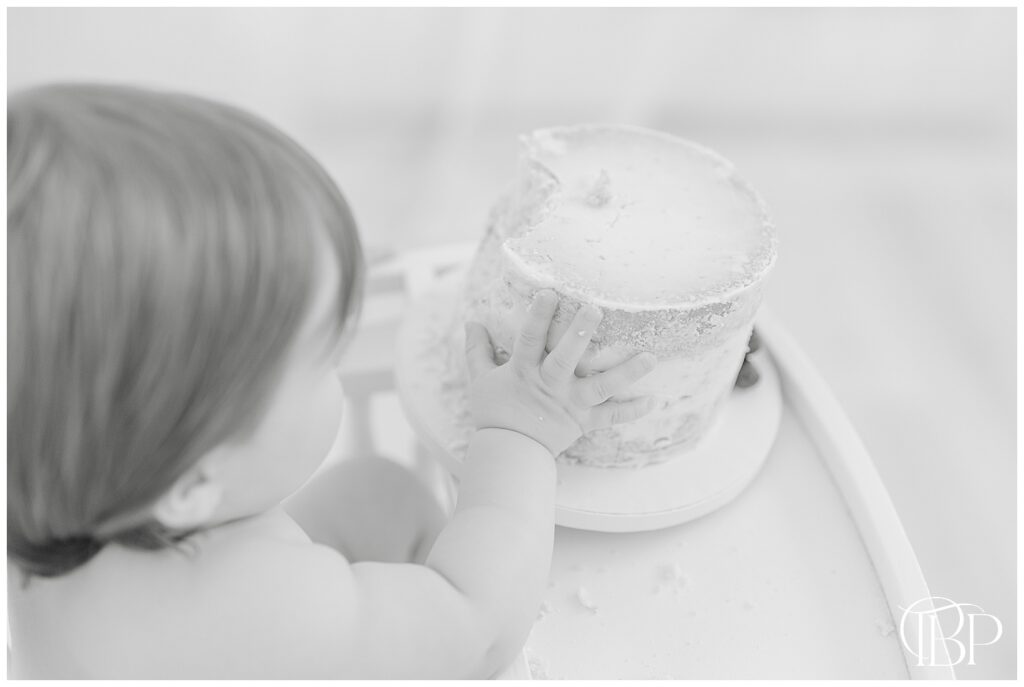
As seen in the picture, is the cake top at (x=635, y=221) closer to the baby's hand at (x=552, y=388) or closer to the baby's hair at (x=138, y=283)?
the baby's hand at (x=552, y=388)

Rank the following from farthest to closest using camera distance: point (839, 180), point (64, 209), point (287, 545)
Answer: point (839, 180) < point (287, 545) < point (64, 209)

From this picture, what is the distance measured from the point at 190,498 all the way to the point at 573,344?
247mm

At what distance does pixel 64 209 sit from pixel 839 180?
1204 millimetres

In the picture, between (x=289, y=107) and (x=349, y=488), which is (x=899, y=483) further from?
(x=289, y=107)

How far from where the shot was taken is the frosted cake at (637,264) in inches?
23.4

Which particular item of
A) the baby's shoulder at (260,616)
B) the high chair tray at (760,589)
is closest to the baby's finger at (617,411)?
the high chair tray at (760,589)

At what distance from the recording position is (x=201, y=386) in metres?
0.45

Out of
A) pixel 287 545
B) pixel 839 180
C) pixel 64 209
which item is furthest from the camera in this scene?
pixel 839 180

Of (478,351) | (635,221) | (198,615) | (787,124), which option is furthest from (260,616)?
(787,124)

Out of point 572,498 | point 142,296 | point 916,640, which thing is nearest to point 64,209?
point 142,296

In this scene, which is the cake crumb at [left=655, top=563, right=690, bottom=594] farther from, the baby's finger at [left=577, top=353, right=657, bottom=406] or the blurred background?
the blurred background

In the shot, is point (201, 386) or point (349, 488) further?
point (349, 488)

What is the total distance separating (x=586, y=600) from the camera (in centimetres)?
64

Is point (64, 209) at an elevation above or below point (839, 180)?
above
